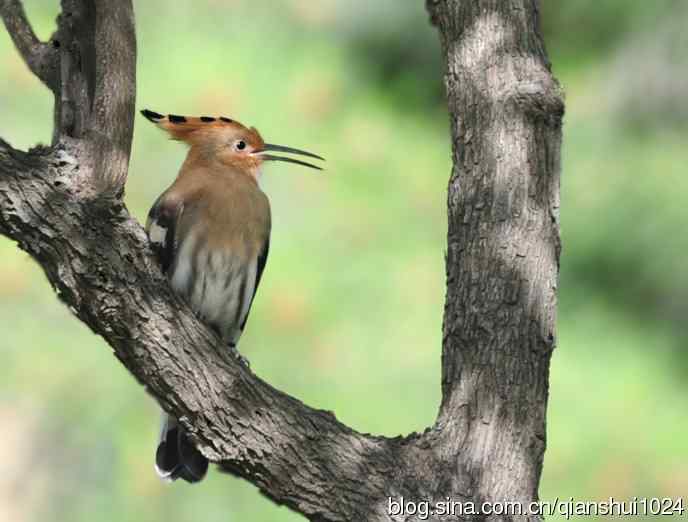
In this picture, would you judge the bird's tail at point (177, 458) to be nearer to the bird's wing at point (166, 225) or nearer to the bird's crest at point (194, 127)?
the bird's wing at point (166, 225)

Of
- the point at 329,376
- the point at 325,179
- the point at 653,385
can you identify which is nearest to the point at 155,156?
the point at 325,179

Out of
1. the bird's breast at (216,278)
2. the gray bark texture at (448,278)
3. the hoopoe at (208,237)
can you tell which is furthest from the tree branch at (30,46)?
the bird's breast at (216,278)

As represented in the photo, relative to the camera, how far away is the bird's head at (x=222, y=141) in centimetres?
418

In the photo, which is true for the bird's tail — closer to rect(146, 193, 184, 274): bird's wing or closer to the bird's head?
rect(146, 193, 184, 274): bird's wing

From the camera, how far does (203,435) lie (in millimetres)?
2809

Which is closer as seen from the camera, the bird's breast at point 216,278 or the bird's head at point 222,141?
the bird's breast at point 216,278

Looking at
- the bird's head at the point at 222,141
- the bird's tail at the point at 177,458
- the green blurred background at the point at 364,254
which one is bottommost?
the bird's tail at the point at 177,458

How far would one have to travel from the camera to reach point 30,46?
121 inches

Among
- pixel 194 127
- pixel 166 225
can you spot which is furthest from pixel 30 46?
pixel 194 127

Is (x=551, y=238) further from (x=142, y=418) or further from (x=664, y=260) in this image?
(x=664, y=260)

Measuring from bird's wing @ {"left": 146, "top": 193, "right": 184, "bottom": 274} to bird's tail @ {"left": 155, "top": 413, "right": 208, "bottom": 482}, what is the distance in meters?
0.48

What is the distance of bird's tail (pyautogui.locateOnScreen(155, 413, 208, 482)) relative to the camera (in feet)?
12.1

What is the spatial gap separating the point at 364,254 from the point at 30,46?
3797mm

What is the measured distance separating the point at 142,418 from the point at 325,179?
2046mm
